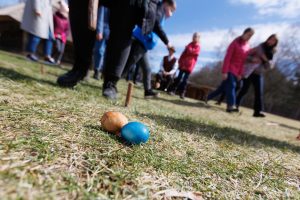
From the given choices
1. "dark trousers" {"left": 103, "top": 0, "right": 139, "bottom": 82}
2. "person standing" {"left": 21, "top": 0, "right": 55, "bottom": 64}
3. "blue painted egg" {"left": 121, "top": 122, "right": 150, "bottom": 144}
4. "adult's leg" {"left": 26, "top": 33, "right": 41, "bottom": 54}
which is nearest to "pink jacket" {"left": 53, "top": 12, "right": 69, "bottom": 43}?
"adult's leg" {"left": 26, "top": 33, "right": 41, "bottom": 54}

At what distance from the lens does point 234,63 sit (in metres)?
Answer: 6.73

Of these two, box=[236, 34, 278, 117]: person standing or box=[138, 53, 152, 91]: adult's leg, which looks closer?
box=[138, 53, 152, 91]: adult's leg

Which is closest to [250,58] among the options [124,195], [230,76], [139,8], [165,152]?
[230,76]

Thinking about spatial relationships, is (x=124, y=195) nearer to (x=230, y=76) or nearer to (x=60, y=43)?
(x=230, y=76)

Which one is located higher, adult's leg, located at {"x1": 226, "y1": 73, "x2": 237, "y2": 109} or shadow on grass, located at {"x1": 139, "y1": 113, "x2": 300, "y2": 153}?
adult's leg, located at {"x1": 226, "y1": 73, "x2": 237, "y2": 109}

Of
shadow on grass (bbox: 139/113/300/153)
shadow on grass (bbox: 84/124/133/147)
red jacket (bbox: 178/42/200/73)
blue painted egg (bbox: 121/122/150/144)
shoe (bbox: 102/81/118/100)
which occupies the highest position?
red jacket (bbox: 178/42/200/73)

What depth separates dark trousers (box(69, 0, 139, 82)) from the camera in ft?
11.0

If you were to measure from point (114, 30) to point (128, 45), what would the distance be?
0.25 meters

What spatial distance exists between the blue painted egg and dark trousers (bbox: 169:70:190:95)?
21.9 feet

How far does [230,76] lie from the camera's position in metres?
6.71

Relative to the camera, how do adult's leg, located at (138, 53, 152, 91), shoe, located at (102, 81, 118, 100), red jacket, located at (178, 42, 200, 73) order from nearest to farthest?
shoe, located at (102, 81, 118, 100) < adult's leg, located at (138, 53, 152, 91) < red jacket, located at (178, 42, 200, 73)

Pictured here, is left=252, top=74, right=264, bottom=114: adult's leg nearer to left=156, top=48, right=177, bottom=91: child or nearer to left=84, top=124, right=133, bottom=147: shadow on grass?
left=156, top=48, right=177, bottom=91: child

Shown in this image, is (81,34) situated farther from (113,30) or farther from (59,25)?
(59,25)

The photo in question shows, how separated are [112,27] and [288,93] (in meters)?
41.4
